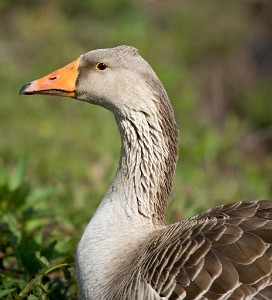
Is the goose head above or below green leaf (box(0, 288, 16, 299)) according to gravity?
above

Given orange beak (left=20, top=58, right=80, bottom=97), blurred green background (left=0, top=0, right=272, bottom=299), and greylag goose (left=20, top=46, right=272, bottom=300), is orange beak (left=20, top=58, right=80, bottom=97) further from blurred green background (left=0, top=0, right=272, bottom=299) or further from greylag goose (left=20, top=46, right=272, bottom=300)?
blurred green background (left=0, top=0, right=272, bottom=299)

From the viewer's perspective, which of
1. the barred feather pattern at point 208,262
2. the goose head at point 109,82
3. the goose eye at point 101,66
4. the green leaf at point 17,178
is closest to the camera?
the barred feather pattern at point 208,262

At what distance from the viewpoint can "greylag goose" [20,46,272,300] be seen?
4.18 metres

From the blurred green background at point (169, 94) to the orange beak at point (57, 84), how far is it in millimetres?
1190

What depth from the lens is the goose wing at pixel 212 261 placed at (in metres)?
4.11

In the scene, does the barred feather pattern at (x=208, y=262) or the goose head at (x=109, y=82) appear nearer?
the barred feather pattern at (x=208, y=262)

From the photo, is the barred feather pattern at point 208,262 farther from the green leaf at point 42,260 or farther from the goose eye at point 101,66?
the goose eye at point 101,66

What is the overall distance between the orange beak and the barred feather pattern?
3.60ft

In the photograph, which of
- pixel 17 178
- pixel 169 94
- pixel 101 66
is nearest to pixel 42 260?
pixel 101 66

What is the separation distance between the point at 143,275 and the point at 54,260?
1326 mm

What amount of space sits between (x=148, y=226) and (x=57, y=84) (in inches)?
40.6

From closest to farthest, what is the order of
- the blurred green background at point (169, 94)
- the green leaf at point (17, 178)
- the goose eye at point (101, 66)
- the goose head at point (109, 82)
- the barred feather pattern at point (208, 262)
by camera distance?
the barred feather pattern at point (208, 262) → the goose head at point (109, 82) → the goose eye at point (101, 66) → the green leaf at point (17, 178) → the blurred green background at point (169, 94)

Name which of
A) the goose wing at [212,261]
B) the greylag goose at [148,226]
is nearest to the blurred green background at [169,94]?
the greylag goose at [148,226]

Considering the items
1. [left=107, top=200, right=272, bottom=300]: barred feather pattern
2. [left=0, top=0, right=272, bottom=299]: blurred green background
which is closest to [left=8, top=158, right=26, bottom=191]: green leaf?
[left=0, top=0, right=272, bottom=299]: blurred green background
